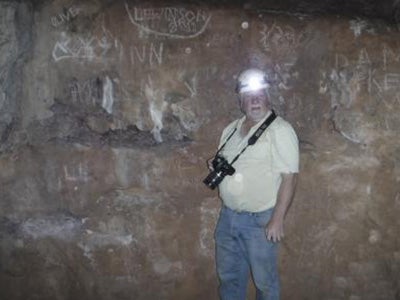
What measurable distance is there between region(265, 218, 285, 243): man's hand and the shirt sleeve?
14.1 inches

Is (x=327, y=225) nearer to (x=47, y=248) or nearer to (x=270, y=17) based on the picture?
(x=270, y=17)

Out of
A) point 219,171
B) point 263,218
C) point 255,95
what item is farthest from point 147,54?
point 263,218

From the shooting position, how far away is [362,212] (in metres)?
4.24

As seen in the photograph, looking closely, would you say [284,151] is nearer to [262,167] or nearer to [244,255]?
[262,167]

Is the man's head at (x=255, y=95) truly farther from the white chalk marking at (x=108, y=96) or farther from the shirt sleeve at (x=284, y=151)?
the white chalk marking at (x=108, y=96)

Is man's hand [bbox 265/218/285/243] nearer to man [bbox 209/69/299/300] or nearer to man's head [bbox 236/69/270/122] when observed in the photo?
man [bbox 209/69/299/300]

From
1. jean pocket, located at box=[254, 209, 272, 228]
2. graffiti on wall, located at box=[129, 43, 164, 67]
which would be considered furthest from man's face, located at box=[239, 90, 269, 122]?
graffiti on wall, located at box=[129, 43, 164, 67]

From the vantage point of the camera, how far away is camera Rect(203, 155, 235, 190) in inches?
145

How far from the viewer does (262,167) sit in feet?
11.9

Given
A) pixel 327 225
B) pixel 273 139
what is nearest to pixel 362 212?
pixel 327 225

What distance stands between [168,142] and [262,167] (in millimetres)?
953

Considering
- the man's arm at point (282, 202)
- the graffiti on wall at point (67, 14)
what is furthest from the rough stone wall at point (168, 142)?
the man's arm at point (282, 202)

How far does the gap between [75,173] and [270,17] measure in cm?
204

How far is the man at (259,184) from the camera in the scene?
355 centimetres
